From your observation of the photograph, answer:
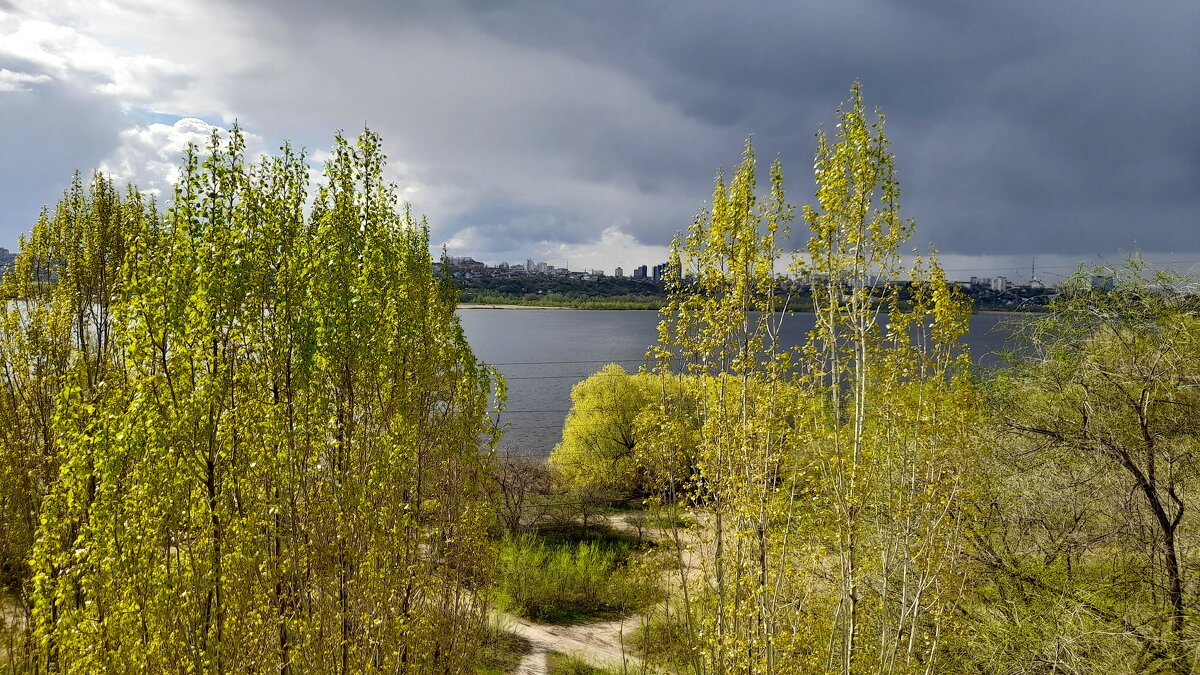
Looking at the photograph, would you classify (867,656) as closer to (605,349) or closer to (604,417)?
(604,417)

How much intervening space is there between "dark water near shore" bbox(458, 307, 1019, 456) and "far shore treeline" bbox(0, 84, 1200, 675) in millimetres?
2939

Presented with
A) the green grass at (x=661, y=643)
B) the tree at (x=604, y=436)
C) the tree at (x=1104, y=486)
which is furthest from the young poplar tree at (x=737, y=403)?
the tree at (x=604, y=436)

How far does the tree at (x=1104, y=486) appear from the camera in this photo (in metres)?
8.71

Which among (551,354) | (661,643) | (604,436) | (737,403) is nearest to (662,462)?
(737,403)

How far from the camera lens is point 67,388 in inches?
220

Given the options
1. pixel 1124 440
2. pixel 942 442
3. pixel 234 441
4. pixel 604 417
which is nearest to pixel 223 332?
pixel 234 441

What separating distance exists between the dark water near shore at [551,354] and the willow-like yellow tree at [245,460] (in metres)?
4.53

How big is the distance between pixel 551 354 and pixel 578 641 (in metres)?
82.9

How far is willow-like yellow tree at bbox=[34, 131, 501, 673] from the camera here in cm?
525

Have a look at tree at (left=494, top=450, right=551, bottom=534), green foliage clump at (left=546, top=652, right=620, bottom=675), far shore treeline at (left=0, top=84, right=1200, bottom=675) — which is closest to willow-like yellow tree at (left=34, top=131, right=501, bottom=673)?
far shore treeline at (left=0, top=84, right=1200, bottom=675)

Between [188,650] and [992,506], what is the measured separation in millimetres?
12477

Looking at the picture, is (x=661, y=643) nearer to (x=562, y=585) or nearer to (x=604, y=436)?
(x=562, y=585)

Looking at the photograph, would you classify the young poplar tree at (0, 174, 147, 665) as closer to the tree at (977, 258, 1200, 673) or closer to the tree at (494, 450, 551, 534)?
the tree at (494, 450, 551, 534)

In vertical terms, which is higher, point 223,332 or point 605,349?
point 223,332
